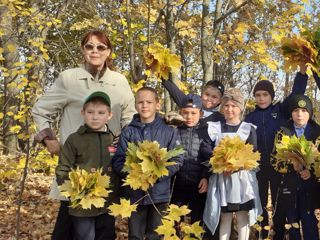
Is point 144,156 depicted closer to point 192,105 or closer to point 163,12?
point 192,105

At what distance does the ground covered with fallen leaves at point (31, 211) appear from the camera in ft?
15.6

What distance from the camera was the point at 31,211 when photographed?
5559 millimetres

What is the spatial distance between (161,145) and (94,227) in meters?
0.83

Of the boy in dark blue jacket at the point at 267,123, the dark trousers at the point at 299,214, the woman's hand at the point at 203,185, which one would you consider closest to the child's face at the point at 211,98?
the boy in dark blue jacket at the point at 267,123

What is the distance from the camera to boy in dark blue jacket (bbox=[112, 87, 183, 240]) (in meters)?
3.04

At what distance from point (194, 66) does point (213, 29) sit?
22.8ft

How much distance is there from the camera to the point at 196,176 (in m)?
3.47

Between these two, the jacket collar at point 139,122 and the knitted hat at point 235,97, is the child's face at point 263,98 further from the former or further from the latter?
the jacket collar at point 139,122

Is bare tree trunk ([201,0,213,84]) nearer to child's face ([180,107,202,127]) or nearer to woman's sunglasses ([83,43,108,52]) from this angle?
child's face ([180,107,202,127])

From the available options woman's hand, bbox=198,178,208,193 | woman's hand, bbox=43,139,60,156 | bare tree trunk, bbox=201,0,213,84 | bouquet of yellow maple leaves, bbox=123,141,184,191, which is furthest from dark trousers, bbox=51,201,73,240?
bare tree trunk, bbox=201,0,213,84

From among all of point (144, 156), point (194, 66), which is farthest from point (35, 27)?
point (194, 66)

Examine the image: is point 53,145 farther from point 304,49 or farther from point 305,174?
point 304,49

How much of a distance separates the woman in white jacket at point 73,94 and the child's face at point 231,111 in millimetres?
990

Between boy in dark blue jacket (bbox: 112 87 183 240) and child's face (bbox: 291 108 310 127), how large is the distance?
4.36 feet
